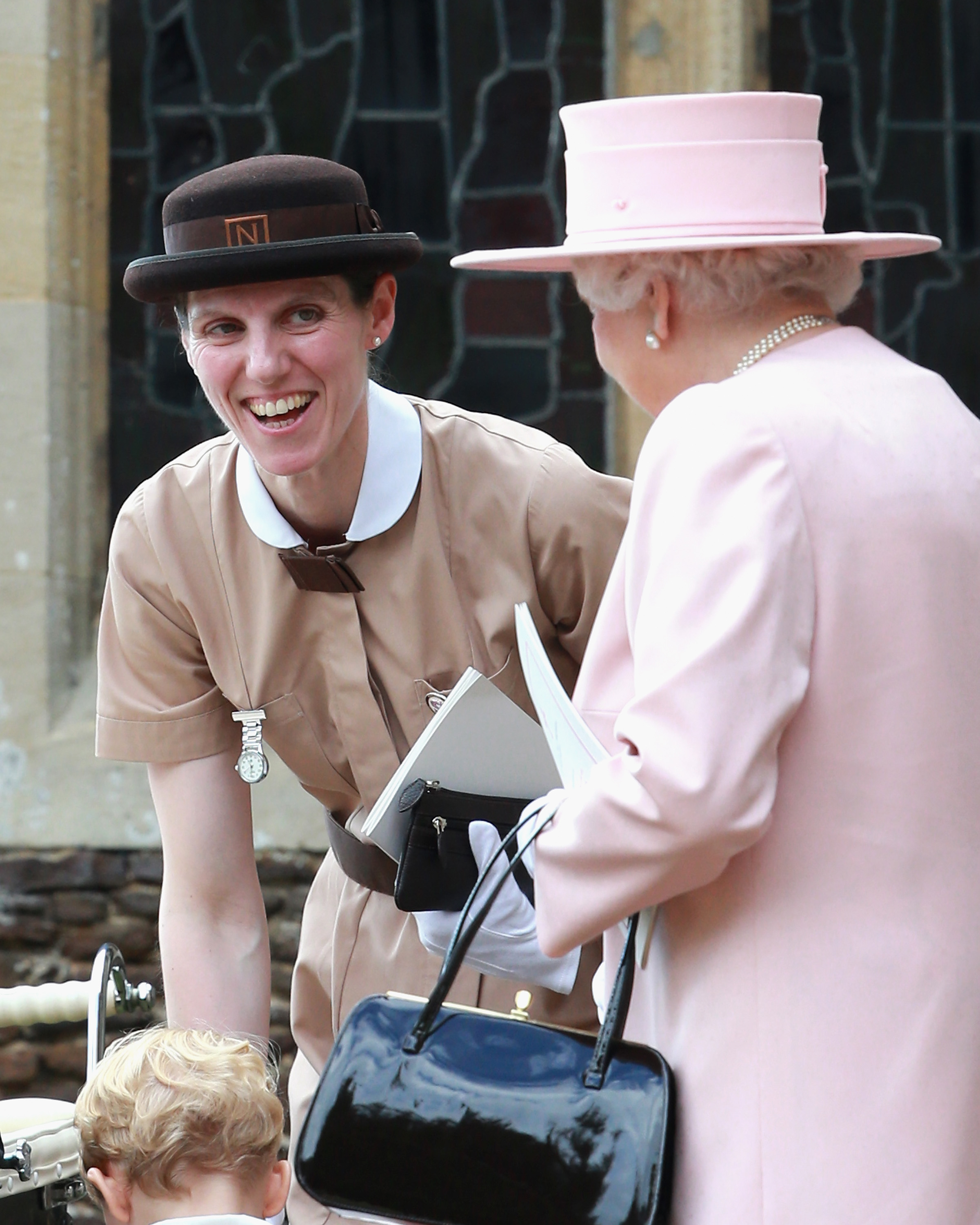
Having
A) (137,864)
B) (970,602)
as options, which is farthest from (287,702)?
(137,864)

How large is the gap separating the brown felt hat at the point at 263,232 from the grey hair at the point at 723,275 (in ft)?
1.83

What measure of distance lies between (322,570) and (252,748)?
258mm

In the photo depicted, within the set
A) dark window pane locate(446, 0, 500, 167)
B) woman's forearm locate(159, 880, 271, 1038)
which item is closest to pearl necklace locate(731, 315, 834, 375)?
woman's forearm locate(159, 880, 271, 1038)

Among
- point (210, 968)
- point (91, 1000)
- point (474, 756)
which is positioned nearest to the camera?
point (474, 756)

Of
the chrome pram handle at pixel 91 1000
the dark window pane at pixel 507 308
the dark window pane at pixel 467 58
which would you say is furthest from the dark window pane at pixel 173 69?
the chrome pram handle at pixel 91 1000

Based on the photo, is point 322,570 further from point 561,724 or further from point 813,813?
point 813,813

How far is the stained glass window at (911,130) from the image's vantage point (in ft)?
16.4

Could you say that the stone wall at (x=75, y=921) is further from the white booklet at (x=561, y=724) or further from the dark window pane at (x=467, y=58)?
the white booklet at (x=561, y=724)

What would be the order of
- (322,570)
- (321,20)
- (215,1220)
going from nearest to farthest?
(215,1220)
(322,570)
(321,20)

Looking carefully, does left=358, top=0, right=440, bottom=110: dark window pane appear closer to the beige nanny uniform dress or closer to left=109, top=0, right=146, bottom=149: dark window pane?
left=109, top=0, right=146, bottom=149: dark window pane

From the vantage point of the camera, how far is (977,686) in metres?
1.64

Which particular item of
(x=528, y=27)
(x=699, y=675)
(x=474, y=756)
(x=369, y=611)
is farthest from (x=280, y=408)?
(x=528, y=27)

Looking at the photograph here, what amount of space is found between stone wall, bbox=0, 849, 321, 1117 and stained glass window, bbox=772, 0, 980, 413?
2311 mm

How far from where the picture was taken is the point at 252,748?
239 centimetres
